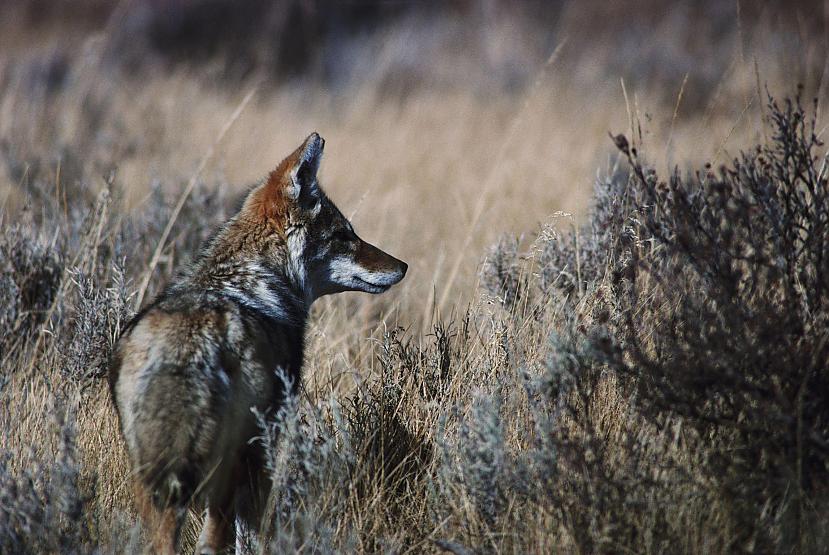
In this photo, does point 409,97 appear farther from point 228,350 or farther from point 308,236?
point 228,350

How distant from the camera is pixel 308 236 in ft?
13.7

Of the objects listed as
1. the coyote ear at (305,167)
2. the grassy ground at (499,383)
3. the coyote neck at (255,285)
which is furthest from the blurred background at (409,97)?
the coyote neck at (255,285)

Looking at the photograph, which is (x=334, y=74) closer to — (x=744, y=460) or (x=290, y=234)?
(x=290, y=234)

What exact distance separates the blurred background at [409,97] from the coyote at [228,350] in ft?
5.19

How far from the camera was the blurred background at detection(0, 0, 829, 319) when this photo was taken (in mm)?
8188

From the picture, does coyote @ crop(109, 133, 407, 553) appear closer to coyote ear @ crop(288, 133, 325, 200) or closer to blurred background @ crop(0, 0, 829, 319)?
coyote ear @ crop(288, 133, 325, 200)

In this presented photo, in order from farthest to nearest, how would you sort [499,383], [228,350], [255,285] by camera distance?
[499,383] < [255,285] < [228,350]

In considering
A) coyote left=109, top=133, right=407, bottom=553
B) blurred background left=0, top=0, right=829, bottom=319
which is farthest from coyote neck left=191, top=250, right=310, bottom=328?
blurred background left=0, top=0, right=829, bottom=319

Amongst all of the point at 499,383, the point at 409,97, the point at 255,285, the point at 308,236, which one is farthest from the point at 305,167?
the point at 409,97

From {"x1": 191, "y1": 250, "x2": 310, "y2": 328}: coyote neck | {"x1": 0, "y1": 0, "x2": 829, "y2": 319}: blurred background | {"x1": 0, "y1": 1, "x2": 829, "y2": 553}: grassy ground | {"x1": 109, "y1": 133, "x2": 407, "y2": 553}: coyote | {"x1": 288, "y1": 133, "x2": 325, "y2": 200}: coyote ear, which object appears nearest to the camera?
{"x1": 109, "y1": 133, "x2": 407, "y2": 553}: coyote

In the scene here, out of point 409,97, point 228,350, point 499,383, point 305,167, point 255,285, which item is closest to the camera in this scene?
point 228,350

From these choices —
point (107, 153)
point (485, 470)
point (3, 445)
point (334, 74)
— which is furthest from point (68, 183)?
point (334, 74)

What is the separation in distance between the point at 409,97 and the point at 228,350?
11.7 m

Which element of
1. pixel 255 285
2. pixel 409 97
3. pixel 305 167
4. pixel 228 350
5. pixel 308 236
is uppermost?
pixel 409 97
